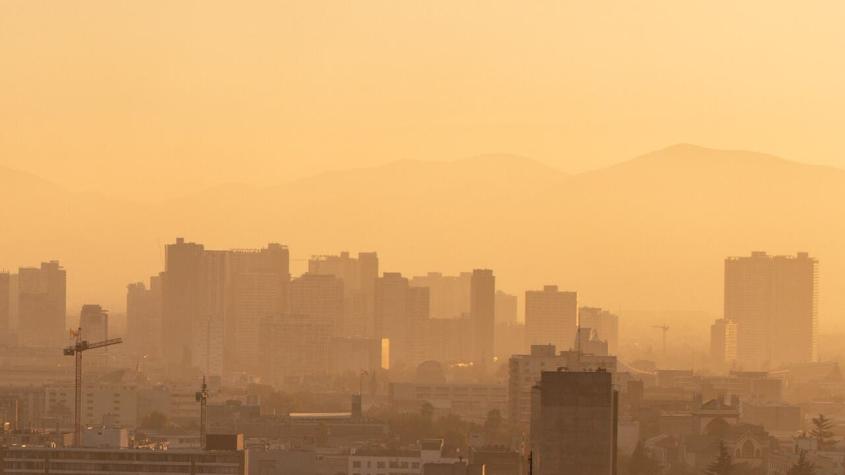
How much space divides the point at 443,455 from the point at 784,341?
121 meters

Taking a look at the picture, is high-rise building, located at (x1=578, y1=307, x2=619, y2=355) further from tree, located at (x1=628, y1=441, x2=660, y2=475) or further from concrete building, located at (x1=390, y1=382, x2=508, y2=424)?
tree, located at (x1=628, y1=441, x2=660, y2=475)

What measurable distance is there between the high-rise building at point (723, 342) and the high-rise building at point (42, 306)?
44.8m

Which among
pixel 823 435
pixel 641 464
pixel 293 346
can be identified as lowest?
pixel 641 464

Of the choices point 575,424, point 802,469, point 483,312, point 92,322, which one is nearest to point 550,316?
point 483,312

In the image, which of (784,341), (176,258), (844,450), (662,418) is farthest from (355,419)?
(784,341)

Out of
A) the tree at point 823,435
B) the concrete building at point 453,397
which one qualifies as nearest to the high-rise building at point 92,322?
the concrete building at point 453,397

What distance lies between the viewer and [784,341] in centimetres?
19150

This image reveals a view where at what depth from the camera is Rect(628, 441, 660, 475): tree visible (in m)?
74.2

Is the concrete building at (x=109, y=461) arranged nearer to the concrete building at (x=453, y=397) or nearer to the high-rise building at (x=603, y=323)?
the concrete building at (x=453, y=397)

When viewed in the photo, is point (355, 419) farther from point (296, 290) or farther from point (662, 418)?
point (296, 290)

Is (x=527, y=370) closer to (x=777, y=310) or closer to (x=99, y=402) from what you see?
(x=99, y=402)

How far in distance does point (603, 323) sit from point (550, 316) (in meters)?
5.26

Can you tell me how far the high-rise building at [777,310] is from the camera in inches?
7485

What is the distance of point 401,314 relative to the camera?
615ft
